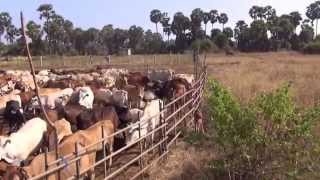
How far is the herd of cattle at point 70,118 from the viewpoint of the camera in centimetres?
1024

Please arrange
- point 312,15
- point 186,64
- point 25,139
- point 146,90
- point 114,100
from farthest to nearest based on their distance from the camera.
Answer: point 312,15 < point 186,64 < point 146,90 < point 114,100 < point 25,139

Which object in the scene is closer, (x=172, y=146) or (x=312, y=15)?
(x=172, y=146)

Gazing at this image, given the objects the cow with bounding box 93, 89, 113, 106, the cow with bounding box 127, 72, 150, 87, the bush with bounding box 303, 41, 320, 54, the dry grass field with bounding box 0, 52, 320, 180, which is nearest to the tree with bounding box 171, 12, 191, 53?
the bush with bounding box 303, 41, 320, 54

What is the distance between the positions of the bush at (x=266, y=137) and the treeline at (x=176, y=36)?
212 feet

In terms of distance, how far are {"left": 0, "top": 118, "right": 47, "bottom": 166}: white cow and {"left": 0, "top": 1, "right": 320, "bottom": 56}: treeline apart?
64.5m

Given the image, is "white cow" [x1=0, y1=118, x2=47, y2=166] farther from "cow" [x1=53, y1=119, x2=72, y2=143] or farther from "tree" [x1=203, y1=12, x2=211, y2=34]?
"tree" [x1=203, y1=12, x2=211, y2=34]

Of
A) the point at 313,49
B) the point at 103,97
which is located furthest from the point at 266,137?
the point at 313,49

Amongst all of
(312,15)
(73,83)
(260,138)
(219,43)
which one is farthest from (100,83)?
(312,15)

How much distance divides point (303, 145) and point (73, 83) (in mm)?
14251

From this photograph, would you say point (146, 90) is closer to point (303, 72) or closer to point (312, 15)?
point (303, 72)

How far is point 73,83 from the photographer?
23.5 meters

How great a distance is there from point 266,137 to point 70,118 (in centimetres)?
537

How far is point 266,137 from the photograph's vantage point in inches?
420

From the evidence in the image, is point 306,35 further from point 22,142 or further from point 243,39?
point 22,142
